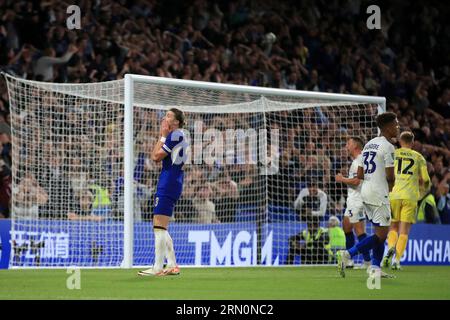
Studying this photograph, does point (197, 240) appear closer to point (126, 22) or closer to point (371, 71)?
point (126, 22)

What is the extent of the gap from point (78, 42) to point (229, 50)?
4.67 metres

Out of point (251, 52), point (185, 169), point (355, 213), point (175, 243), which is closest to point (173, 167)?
point (355, 213)

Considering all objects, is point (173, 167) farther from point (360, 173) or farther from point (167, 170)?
point (360, 173)

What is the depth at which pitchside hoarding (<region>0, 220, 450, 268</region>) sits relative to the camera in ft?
53.6

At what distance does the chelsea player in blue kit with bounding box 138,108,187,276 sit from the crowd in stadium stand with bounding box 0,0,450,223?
13.2ft

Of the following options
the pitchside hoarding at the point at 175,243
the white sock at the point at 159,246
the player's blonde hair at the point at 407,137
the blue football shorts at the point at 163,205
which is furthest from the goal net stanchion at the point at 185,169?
the blue football shorts at the point at 163,205

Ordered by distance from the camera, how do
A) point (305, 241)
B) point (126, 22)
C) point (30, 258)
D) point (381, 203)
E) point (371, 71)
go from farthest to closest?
point (371, 71) < point (126, 22) < point (305, 241) < point (30, 258) < point (381, 203)

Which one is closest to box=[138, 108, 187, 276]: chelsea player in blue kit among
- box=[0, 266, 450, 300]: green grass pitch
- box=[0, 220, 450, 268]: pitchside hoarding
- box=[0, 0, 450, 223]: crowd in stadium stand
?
box=[0, 266, 450, 300]: green grass pitch

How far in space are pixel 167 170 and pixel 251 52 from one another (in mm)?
12263

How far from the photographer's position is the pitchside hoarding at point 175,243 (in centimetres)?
1634

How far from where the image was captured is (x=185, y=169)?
18109 mm

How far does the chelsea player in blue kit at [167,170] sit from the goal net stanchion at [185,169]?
86.9 inches

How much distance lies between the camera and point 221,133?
18000 millimetres
